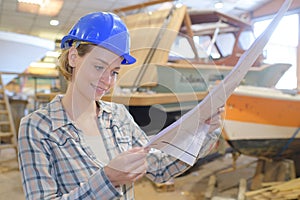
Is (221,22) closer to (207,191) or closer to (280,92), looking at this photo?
(280,92)

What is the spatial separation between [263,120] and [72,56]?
2.23 meters

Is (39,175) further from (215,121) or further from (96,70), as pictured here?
(215,121)

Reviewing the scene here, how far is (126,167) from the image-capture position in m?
0.54

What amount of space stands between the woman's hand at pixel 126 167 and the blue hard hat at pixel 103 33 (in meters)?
0.22

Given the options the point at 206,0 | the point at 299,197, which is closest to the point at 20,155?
the point at 299,197

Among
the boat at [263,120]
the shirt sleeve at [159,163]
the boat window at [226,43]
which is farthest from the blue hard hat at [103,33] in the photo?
the boat window at [226,43]

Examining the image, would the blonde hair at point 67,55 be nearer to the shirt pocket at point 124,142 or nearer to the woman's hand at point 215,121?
the shirt pocket at point 124,142

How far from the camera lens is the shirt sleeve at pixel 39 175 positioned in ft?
1.91

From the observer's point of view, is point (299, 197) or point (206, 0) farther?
point (206, 0)

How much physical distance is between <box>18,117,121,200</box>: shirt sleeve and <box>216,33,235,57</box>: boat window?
12.5 ft

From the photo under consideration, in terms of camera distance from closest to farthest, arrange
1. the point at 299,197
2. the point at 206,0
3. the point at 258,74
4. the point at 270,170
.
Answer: the point at 299,197 < the point at 270,170 < the point at 258,74 < the point at 206,0

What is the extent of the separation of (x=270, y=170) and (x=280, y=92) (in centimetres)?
75

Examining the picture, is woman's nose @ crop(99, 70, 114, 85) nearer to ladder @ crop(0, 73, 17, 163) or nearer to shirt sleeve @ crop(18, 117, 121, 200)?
shirt sleeve @ crop(18, 117, 121, 200)

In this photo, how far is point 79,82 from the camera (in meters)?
0.65
